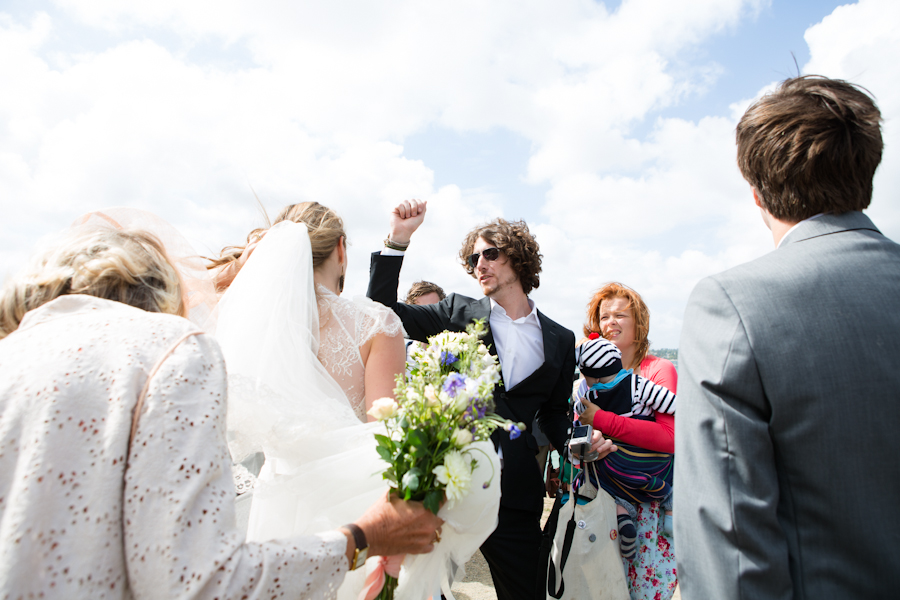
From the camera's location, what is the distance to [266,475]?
1935 mm

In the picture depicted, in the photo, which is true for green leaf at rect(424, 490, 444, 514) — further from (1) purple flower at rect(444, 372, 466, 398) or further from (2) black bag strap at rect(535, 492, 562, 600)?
(2) black bag strap at rect(535, 492, 562, 600)

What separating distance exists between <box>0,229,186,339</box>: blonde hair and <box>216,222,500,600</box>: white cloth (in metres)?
0.48

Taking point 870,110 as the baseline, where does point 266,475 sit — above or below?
below

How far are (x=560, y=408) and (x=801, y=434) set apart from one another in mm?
2370

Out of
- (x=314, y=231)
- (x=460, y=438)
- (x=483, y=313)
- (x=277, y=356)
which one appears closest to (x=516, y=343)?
(x=483, y=313)

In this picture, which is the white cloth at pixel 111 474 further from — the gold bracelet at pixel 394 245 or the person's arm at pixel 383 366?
the gold bracelet at pixel 394 245

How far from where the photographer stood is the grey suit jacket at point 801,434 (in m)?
1.20

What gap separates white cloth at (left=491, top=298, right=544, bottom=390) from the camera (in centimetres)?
344

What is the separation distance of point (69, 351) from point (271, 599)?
2.37 ft

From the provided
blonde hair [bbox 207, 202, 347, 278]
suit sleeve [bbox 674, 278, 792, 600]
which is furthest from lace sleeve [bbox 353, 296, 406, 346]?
suit sleeve [bbox 674, 278, 792, 600]

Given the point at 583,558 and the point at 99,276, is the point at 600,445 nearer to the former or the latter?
the point at 583,558

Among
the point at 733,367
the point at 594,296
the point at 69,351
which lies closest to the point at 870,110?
the point at 733,367

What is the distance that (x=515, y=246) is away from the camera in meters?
3.92

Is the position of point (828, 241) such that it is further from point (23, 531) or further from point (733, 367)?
point (23, 531)
